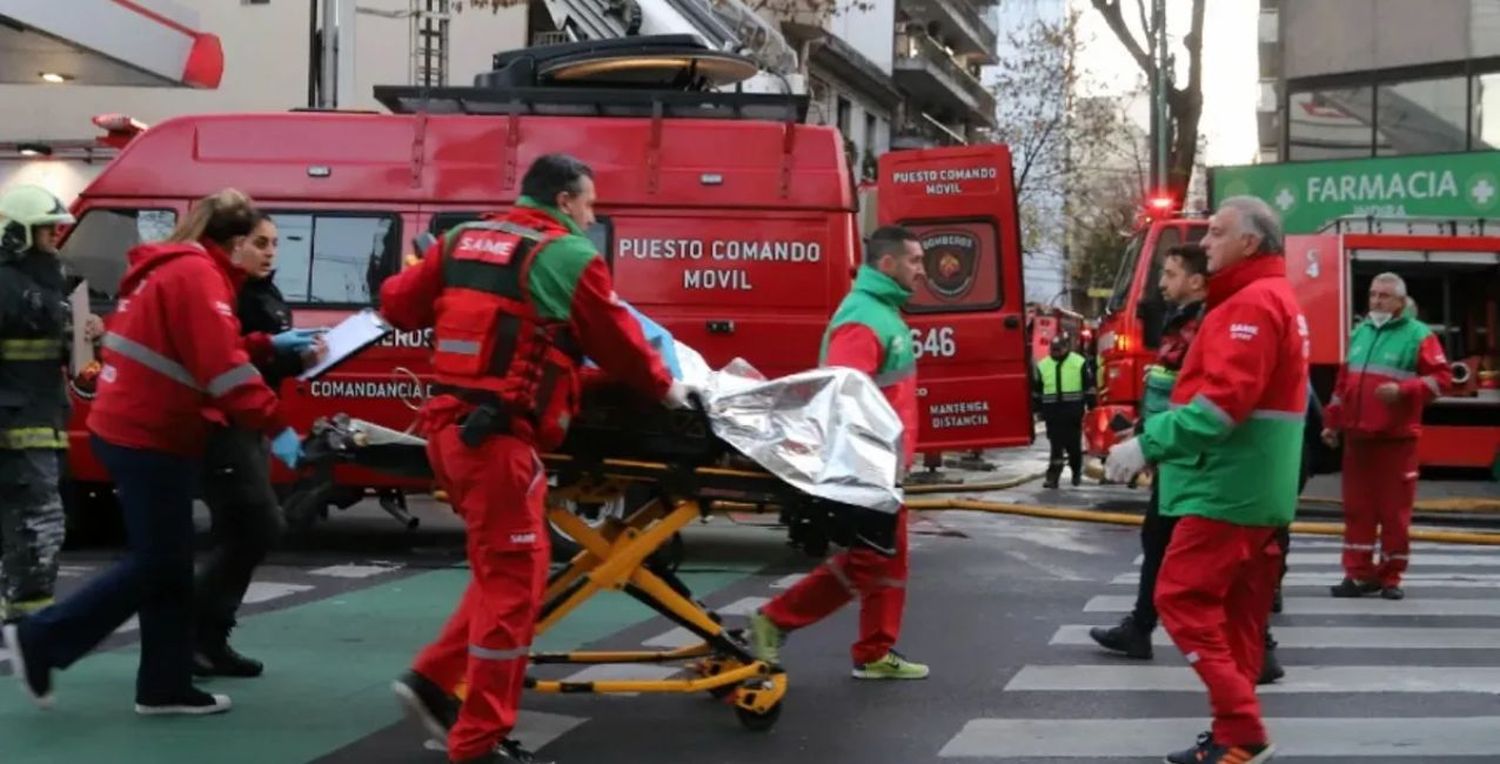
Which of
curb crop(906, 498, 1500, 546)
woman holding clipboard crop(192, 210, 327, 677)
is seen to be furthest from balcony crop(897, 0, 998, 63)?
woman holding clipboard crop(192, 210, 327, 677)

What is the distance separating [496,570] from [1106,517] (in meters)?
10.2

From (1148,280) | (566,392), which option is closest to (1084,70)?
(1148,280)

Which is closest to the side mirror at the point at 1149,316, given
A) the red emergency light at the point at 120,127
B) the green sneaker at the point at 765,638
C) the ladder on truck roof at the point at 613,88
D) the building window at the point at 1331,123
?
the ladder on truck roof at the point at 613,88

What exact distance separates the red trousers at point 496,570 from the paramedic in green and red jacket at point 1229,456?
183 centimetres

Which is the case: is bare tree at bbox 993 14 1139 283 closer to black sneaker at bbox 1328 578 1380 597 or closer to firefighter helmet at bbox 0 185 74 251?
black sneaker at bbox 1328 578 1380 597

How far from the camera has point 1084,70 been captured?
154 ft

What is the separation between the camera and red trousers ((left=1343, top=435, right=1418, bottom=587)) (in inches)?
415

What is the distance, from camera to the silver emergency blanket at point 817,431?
6266mm

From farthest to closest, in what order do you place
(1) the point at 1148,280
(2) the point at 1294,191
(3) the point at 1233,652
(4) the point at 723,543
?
(2) the point at 1294,191 < (1) the point at 1148,280 < (4) the point at 723,543 < (3) the point at 1233,652

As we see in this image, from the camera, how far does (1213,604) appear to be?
5.98 meters

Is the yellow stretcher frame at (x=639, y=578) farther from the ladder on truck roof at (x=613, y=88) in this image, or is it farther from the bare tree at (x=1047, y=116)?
the bare tree at (x=1047, y=116)

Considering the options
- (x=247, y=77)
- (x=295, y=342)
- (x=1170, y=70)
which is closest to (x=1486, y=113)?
(x=1170, y=70)

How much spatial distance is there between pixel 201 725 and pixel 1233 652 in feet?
11.4

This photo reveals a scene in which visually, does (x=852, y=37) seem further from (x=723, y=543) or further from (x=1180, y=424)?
(x=1180, y=424)
